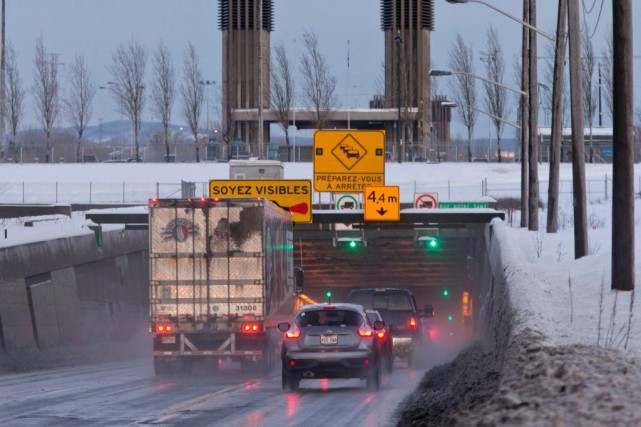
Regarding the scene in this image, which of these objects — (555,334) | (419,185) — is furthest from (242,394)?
(419,185)

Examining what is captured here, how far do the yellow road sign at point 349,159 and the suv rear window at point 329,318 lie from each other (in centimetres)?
2403

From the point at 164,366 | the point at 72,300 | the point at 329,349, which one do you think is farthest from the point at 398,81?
the point at 329,349

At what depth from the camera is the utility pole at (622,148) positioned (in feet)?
68.2

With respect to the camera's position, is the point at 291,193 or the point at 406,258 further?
the point at 406,258

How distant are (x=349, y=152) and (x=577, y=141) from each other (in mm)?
19259

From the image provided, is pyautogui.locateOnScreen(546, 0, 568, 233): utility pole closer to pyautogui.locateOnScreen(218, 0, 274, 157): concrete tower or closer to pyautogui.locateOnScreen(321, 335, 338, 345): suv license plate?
pyautogui.locateOnScreen(321, 335, 338, 345): suv license plate

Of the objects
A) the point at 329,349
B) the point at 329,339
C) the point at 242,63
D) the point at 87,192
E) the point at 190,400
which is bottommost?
the point at 190,400

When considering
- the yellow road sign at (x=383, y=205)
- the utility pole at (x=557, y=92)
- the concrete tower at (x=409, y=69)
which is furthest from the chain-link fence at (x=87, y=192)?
the utility pole at (x=557, y=92)

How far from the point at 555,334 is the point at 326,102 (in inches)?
3588

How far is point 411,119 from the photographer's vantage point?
105 meters

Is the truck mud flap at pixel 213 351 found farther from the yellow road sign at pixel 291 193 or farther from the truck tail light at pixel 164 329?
the yellow road sign at pixel 291 193

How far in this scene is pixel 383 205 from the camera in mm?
47812

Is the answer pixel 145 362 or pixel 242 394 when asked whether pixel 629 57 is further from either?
pixel 145 362

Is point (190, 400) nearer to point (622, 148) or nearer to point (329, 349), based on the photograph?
point (329, 349)
